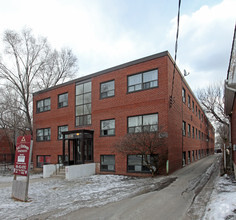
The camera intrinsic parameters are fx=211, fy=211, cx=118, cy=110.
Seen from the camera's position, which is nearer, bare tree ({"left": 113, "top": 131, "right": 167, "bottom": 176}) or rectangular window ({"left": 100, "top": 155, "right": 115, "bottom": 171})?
bare tree ({"left": 113, "top": 131, "right": 167, "bottom": 176})

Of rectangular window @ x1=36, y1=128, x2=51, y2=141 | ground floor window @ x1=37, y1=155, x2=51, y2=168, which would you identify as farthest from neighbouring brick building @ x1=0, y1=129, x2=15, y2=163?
ground floor window @ x1=37, y1=155, x2=51, y2=168

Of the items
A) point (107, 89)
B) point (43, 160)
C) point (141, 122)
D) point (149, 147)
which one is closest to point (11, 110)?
point (43, 160)

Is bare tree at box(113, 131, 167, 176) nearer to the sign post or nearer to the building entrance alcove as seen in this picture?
the building entrance alcove

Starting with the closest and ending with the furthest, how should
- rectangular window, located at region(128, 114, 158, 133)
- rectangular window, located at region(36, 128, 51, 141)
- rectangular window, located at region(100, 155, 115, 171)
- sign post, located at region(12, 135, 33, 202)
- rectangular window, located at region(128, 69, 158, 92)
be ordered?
sign post, located at region(12, 135, 33, 202)
rectangular window, located at region(128, 114, 158, 133)
rectangular window, located at region(128, 69, 158, 92)
rectangular window, located at region(100, 155, 115, 171)
rectangular window, located at region(36, 128, 51, 141)

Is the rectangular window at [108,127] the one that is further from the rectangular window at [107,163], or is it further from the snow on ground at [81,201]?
the snow on ground at [81,201]

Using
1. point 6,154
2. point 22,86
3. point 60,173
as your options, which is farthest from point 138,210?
point 6,154

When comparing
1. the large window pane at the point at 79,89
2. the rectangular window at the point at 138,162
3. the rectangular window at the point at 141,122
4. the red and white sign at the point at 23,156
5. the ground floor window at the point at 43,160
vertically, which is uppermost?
the large window pane at the point at 79,89

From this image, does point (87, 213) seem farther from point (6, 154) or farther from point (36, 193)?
point (6, 154)

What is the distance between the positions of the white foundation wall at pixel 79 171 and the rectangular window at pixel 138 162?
3.17 m

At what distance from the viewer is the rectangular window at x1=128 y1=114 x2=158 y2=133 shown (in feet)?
45.8

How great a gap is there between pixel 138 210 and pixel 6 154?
3844cm

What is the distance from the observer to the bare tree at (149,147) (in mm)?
12781

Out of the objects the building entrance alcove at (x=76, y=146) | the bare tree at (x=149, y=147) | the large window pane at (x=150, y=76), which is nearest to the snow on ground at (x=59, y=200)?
the bare tree at (x=149, y=147)

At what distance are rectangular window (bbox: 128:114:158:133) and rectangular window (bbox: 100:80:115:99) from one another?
2.91 metres
